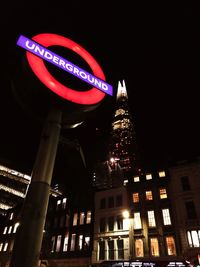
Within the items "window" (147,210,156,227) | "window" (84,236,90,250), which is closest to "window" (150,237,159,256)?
"window" (147,210,156,227)

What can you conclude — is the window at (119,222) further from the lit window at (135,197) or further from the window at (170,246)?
the window at (170,246)

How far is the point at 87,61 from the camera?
10.4 meters

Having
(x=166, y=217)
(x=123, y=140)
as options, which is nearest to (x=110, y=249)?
(x=166, y=217)

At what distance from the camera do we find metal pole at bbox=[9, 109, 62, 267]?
19.6 feet

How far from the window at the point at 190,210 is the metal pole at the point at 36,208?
86.9ft

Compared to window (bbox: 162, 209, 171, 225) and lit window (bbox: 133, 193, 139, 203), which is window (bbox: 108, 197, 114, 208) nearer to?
lit window (bbox: 133, 193, 139, 203)

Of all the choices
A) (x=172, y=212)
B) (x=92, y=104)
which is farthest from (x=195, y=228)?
(x=92, y=104)

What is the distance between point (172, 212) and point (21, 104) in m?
27.0

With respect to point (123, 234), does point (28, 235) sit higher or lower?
lower

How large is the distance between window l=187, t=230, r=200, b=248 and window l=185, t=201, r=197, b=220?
1.84 metres

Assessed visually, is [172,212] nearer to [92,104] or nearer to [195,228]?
[195,228]

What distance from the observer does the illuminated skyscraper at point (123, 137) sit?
12950cm

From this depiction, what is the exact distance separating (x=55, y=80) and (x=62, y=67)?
823 mm

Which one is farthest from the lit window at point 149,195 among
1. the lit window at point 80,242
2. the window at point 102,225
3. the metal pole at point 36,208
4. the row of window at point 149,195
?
the metal pole at point 36,208
